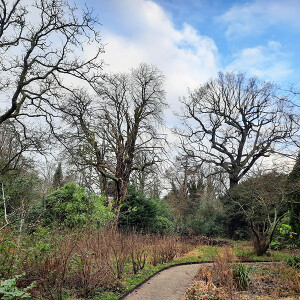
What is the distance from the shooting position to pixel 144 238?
1055 centimetres

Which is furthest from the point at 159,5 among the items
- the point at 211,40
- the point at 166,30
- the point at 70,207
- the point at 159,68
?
the point at 159,68

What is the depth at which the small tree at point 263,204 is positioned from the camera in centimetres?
1166

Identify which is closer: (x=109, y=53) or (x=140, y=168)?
(x=109, y=53)

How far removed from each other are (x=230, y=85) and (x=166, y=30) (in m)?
17.1

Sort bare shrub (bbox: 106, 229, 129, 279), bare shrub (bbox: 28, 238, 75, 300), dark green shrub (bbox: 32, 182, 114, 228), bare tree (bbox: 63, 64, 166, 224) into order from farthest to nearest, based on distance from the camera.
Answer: bare tree (bbox: 63, 64, 166, 224), dark green shrub (bbox: 32, 182, 114, 228), bare shrub (bbox: 106, 229, 129, 279), bare shrub (bbox: 28, 238, 75, 300)

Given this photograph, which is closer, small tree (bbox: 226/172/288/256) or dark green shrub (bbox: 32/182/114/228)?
dark green shrub (bbox: 32/182/114/228)

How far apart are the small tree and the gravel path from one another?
4785 mm

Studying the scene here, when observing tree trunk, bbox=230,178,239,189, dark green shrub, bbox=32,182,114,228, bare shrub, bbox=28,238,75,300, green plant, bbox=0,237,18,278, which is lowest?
bare shrub, bbox=28,238,75,300

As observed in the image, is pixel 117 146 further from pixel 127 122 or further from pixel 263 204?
pixel 263 204

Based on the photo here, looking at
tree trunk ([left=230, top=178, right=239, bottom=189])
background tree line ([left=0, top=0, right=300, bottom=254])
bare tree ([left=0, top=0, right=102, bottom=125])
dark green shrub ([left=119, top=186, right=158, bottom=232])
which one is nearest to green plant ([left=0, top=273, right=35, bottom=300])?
background tree line ([left=0, top=0, right=300, bottom=254])

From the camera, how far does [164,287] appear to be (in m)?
6.68

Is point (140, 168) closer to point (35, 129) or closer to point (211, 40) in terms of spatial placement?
point (35, 129)

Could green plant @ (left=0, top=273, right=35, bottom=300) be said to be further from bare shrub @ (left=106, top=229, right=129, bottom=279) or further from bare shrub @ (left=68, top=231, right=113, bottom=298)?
bare shrub @ (left=106, top=229, right=129, bottom=279)

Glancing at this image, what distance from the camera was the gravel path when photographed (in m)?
5.86
